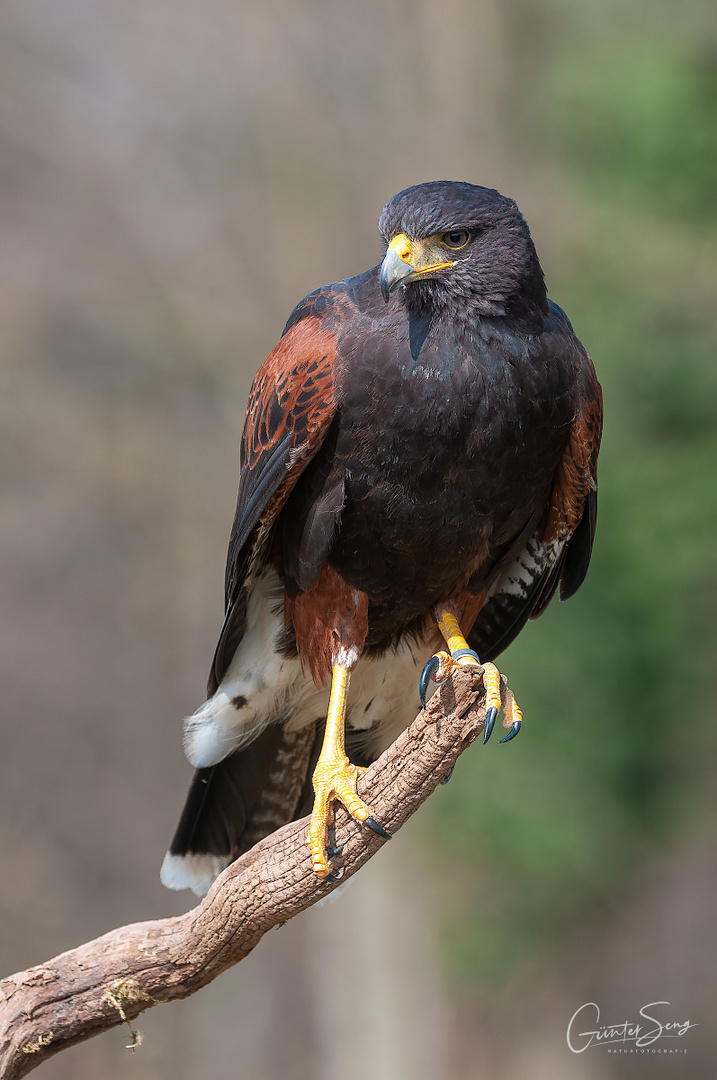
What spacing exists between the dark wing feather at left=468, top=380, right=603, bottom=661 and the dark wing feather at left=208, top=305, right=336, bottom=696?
2.49 feet

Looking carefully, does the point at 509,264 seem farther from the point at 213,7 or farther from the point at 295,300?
the point at 213,7

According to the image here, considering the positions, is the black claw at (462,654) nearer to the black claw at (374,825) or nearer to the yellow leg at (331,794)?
the yellow leg at (331,794)

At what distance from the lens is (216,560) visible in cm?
964

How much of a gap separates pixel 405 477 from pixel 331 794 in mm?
869

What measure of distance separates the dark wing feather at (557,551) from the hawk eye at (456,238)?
0.54 metres

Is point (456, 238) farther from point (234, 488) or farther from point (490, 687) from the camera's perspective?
point (234, 488)

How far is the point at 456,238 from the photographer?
2.83 meters

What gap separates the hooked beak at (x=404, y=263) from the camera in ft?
8.98

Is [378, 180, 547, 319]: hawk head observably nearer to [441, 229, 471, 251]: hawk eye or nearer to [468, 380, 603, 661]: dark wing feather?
[441, 229, 471, 251]: hawk eye

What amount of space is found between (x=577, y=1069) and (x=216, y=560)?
532 cm

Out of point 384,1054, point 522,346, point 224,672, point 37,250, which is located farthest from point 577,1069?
point 37,250

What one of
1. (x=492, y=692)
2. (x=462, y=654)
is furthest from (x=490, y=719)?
(x=462, y=654)
